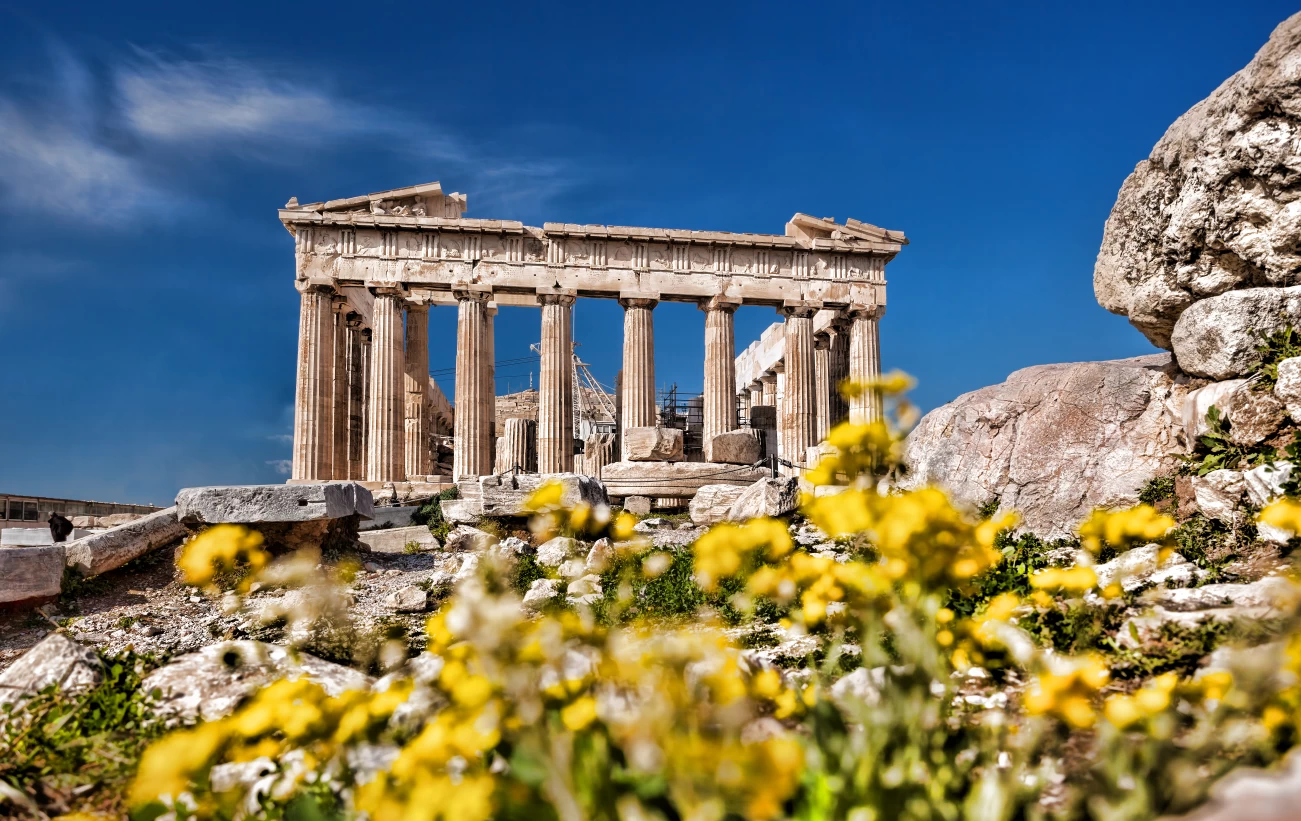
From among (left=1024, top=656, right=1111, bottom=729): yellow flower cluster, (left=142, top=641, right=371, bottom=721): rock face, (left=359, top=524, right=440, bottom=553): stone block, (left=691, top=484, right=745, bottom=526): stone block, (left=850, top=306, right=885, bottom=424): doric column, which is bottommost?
(left=359, top=524, right=440, bottom=553): stone block

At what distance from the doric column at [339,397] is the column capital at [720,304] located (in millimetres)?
10958

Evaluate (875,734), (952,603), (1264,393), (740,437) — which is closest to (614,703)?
(875,734)

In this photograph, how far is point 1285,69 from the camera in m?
6.04

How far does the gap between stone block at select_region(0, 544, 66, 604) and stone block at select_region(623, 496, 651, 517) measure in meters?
9.81

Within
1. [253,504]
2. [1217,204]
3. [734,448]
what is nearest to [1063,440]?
[1217,204]

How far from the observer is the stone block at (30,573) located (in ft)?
25.9

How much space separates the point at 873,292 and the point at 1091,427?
18108 millimetres

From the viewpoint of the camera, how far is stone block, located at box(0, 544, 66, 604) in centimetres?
790

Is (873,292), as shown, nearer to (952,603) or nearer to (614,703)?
(952,603)

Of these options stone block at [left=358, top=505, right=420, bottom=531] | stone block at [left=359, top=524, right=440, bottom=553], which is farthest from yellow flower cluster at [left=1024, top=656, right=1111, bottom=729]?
stone block at [left=358, top=505, right=420, bottom=531]

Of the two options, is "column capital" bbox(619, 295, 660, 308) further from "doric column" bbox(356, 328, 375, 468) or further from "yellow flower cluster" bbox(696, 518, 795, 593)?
"yellow flower cluster" bbox(696, 518, 795, 593)

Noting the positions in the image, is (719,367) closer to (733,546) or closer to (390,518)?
(390,518)

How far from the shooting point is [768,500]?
1152cm

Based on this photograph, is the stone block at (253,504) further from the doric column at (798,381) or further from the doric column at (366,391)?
the doric column at (798,381)
